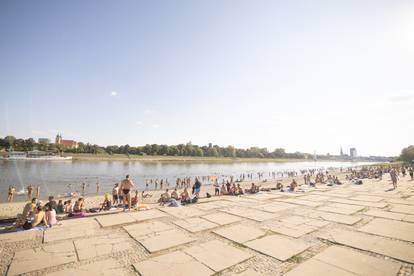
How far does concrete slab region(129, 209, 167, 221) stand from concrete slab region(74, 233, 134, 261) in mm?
2326

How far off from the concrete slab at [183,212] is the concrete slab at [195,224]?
77 centimetres

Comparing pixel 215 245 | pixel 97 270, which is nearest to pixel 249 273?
pixel 215 245

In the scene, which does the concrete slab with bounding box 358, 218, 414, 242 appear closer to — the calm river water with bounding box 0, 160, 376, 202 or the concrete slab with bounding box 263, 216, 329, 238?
the concrete slab with bounding box 263, 216, 329, 238

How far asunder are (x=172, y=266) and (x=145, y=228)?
3.31 metres

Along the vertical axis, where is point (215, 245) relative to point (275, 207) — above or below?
A: above

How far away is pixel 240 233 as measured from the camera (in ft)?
27.6

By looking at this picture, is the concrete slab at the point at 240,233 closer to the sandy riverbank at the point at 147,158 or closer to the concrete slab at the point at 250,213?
the concrete slab at the point at 250,213

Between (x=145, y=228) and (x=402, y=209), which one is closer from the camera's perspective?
(x=145, y=228)

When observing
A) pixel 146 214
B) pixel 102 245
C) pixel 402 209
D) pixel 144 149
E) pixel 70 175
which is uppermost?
pixel 144 149

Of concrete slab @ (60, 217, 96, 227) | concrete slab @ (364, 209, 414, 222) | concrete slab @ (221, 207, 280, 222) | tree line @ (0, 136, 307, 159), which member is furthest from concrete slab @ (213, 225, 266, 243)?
tree line @ (0, 136, 307, 159)

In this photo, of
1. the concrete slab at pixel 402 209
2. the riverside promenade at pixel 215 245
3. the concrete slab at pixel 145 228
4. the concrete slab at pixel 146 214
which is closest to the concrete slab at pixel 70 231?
the riverside promenade at pixel 215 245

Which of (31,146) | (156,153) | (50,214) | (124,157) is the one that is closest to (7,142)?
(31,146)

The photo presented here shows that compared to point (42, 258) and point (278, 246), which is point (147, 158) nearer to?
point (42, 258)

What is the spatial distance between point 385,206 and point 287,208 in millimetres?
6389
